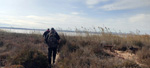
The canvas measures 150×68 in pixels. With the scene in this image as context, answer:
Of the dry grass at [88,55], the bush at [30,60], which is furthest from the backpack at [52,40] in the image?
the bush at [30,60]

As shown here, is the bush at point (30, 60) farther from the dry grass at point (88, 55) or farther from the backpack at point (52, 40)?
the backpack at point (52, 40)

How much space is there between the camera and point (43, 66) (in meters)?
6.16

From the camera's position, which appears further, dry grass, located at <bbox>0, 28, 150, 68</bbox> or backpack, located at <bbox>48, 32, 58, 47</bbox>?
backpack, located at <bbox>48, 32, 58, 47</bbox>

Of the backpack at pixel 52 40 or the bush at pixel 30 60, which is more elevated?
the backpack at pixel 52 40

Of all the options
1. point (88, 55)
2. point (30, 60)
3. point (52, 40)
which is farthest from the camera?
point (88, 55)

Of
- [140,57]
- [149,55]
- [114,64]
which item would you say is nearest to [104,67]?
[114,64]

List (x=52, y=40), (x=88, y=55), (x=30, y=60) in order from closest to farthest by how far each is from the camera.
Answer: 1. (x=30, y=60)
2. (x=52, y=40)
3. (x=88, y=55)

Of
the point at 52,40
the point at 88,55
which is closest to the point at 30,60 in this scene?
the point at 52,40

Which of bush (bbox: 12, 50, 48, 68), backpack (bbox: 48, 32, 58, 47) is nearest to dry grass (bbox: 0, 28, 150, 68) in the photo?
bush (bbox: 12, 50, 48, 68)

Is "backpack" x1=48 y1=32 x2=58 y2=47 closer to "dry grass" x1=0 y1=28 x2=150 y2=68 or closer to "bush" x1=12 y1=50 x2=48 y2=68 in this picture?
"dry grass" x1=0 y1=28 x2=150 y2=68

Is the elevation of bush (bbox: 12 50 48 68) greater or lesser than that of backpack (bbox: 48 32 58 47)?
lesser

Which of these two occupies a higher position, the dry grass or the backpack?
the backpack

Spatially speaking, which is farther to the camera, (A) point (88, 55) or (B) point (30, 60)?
(A) point (88, 55)

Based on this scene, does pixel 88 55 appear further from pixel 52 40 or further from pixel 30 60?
pixel 30 60
